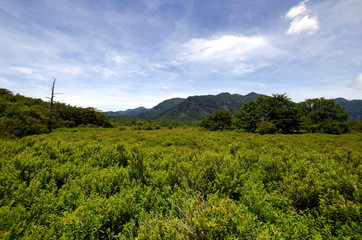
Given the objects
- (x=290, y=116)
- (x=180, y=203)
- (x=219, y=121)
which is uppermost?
(x=290, y=116)

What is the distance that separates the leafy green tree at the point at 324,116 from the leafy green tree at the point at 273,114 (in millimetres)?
5019

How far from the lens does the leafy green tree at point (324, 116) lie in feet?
107

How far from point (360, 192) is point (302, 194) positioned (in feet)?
3.26

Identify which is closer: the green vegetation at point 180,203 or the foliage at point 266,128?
the green vegetation at point 180,203

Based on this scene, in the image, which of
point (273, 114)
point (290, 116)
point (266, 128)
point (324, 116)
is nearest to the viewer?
point (266, 128)

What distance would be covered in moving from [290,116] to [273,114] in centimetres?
336

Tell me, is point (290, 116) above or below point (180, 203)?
above

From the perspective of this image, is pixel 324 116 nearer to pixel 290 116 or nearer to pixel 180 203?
pixel 290 116

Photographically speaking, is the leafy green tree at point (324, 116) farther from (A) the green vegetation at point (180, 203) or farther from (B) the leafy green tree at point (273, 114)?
(A) the green vegetation at point (180, 203)

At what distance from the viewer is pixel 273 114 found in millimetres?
35375

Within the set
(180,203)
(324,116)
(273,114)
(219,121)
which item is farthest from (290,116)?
Result: (180,203)

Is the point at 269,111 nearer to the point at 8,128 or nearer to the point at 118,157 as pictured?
the point at 118,157

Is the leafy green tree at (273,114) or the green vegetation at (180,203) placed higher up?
the leafy green tree at (273,114)

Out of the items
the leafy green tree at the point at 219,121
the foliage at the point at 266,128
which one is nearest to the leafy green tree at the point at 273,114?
the foliage at the point at 266,128
